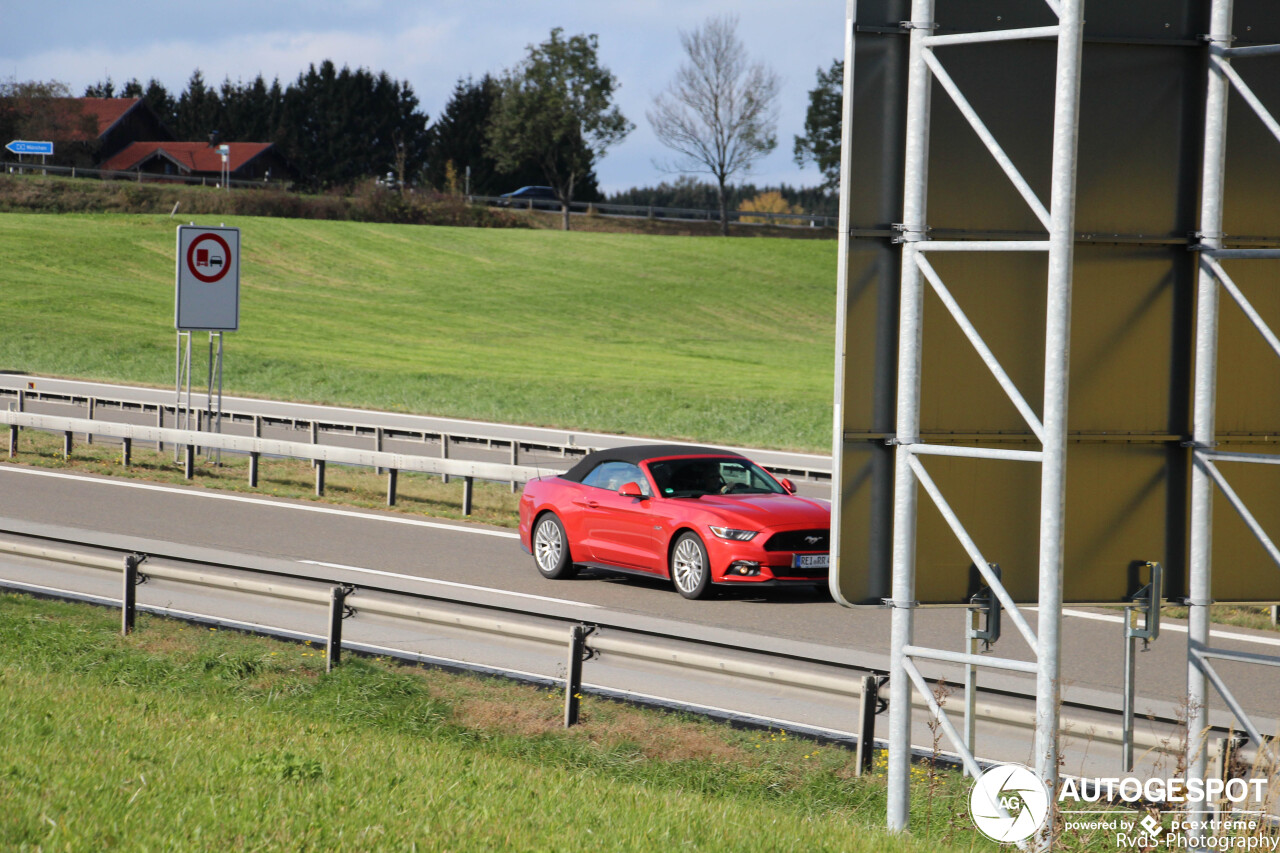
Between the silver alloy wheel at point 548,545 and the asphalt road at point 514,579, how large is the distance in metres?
0.17

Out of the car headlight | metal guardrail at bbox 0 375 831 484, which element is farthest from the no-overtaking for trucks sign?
the car headlight

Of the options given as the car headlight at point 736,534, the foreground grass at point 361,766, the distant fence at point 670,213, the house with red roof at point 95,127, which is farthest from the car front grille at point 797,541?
the house with red roof at point 95,127

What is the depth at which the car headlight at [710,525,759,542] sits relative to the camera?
13766mm

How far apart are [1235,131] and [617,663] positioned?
178 inches

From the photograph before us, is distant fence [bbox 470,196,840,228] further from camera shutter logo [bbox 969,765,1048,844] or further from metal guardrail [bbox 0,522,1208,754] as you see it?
camera shutter logo [bbox 969,765,1048,844]

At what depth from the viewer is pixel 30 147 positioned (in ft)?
299

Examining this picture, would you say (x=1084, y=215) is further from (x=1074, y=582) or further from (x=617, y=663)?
(x=617, y=663)

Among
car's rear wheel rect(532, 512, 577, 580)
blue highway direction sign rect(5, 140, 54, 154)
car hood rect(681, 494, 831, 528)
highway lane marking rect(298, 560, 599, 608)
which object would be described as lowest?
highway lane marking rect(298, 560, 599, 608)

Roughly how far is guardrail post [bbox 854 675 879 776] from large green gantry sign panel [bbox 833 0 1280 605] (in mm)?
1459

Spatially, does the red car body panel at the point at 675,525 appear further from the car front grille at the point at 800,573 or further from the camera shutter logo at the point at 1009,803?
the camera shutter logo at the point at 1009,803

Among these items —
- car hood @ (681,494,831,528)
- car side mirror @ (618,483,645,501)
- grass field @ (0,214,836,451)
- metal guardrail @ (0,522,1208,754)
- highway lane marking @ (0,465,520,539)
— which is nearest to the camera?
metal guardrail @ (0,522,1208,754)

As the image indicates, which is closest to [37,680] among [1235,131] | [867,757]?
[867,757]

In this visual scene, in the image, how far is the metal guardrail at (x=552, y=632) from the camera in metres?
7.48

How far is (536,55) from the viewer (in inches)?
3765
